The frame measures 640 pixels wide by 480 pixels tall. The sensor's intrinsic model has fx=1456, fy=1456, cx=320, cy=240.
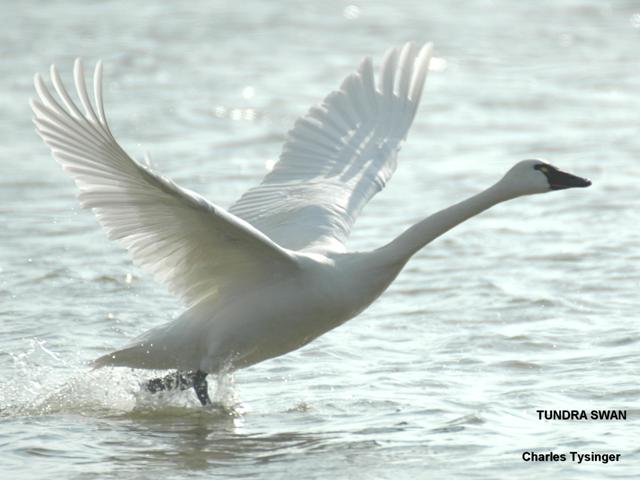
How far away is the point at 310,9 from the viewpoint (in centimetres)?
2958

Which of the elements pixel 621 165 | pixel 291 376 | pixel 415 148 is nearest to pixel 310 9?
pixel 415 148

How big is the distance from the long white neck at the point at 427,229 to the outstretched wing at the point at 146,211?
64 cm

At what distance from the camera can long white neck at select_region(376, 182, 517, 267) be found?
8930 millimetres

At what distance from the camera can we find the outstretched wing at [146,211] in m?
7.98

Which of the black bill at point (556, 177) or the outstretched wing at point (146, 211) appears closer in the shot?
the outstretched wing at point (146, 211)

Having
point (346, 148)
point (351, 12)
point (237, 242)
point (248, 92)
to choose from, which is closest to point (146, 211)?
point (237, 242)

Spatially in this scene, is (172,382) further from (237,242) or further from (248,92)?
(248,92)

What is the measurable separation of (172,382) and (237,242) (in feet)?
5.25

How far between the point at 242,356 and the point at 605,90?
13.8 metres

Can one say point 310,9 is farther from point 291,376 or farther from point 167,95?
point 291,376

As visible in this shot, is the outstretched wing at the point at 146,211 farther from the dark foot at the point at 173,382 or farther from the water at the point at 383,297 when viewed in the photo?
the water at the point at 383,297

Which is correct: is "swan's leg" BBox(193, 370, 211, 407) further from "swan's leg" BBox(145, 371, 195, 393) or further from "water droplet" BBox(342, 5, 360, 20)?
"water droplet" BBox(342, 5, 360, 20)

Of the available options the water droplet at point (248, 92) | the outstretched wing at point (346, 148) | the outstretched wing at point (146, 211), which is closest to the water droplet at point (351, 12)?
the water droplet at point (248, 92)

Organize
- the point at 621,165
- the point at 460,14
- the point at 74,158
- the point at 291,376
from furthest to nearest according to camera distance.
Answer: the point at 460,14, the point at 621,165, the point at 291,376, the point at 74,158
